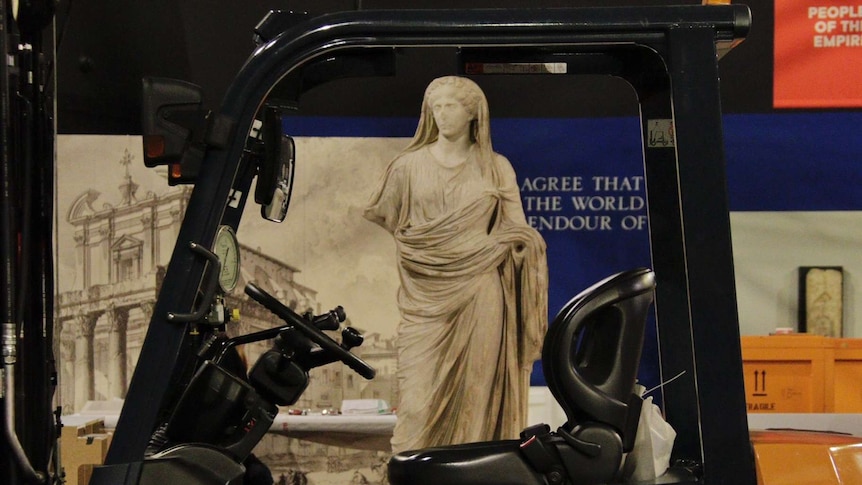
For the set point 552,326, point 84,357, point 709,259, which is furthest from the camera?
point 84,357

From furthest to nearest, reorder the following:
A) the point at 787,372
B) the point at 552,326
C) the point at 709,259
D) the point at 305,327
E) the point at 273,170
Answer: the point at 787,372 → the point at 273,170 → the point at 305,327 → the point at 552,326 → the point at 709,259

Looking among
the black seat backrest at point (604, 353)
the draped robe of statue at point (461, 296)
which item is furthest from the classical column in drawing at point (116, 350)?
the black seat backrest at point (604, 353)

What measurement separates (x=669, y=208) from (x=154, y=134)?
160cm

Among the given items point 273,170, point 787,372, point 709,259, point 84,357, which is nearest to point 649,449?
point 709,259

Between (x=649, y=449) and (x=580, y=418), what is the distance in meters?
0.23

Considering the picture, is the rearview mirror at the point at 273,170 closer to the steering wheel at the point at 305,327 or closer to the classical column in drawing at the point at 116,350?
the steering wheel at the point at 305,327

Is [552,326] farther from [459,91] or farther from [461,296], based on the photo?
[459,91]

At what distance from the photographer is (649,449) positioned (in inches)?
91.6

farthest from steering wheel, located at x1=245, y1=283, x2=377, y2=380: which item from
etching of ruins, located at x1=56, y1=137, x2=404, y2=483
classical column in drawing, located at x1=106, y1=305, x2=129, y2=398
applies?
classical column in drawing, located at x1=106, y1=305, x2=129, y2=398

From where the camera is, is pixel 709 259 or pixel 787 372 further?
pixel 787 372

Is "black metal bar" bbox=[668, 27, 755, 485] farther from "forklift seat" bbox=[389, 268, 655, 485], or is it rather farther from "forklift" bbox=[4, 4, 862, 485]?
"forklift seat" bbox=[389, 268, 655, 485]

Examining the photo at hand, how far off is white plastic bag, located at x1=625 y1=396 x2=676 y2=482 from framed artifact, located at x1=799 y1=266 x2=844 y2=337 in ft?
10.6

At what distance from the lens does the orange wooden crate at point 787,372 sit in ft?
16.0

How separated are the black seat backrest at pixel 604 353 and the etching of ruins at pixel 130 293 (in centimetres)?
322
